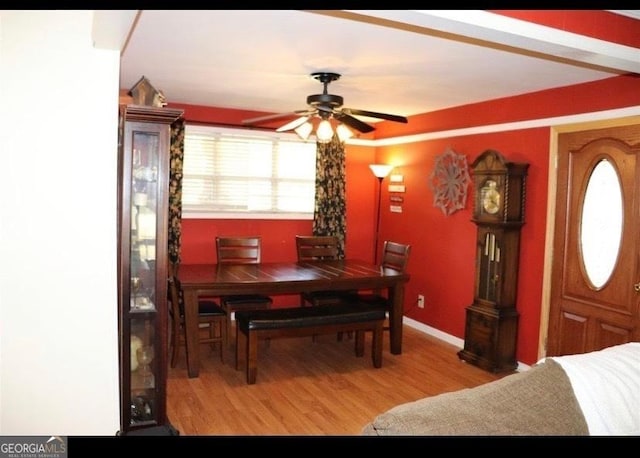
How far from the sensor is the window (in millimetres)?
5219

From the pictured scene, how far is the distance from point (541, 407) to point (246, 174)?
4011mm

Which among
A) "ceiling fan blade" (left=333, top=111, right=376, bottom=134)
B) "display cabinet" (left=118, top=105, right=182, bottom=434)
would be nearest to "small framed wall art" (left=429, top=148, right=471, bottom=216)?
"ceiling fan blade" (left=333, top=111, right=376, bottom=134)

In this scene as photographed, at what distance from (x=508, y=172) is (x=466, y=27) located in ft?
7.21

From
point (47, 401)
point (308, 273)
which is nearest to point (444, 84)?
point (308, 273)

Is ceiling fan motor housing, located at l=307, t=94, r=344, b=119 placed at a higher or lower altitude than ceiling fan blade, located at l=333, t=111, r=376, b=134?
higher

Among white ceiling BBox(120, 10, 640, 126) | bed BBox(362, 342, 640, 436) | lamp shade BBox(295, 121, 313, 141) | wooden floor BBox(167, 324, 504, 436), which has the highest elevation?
white ceiling BBox(120, 10, 640, 126)

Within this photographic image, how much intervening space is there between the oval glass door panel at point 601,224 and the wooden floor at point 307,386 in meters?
1.14

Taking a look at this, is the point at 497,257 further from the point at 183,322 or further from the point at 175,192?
the point at 175,192

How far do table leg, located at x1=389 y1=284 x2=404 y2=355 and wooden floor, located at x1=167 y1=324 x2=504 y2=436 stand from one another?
100 mm

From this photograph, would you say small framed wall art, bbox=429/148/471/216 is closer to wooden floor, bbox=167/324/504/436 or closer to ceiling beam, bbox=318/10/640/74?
wooden floor, bbox=167/324/504/436

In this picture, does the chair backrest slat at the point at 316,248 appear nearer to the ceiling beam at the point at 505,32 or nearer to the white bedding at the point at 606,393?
the ceiling beam at the point at 505,32

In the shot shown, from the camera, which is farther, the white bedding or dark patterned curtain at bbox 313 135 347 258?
dark patterned curtain at bbox 313 135 347 258

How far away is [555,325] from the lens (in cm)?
394
